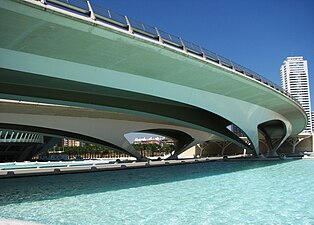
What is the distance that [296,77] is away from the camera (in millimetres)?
131875

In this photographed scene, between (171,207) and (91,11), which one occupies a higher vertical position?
(91,11)

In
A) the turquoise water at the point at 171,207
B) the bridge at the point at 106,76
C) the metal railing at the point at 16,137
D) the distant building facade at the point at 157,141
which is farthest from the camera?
the distant building facade at the point at 157,141

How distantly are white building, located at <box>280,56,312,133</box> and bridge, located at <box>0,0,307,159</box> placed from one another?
10855 cm

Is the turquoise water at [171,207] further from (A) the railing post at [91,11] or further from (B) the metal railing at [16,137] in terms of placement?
(B) the metal railing at [16,137]

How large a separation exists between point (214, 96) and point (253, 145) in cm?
1394

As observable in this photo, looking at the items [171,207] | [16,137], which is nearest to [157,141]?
[16,137]

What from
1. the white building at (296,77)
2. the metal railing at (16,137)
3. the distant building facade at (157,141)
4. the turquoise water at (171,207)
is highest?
the white building at (296,77)

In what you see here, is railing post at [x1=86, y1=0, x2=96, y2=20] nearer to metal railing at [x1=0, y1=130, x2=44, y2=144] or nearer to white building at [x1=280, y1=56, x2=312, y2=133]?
metal railing at [x1=0, y1=130, x2=44, y2=144]

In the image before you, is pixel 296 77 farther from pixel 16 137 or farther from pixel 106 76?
pixel 106 76

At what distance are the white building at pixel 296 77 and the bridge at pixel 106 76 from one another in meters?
109

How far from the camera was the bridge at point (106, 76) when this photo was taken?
10180 millimetres

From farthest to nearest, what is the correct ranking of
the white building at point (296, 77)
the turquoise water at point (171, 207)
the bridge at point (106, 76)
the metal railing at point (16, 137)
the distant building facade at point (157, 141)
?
the white building at point (296, 77)
the distant building facade at point (157, 141)
the metal railing at point (16, 137)
the bridge at point (106, 76)
the turquoise water at point (171, 207)

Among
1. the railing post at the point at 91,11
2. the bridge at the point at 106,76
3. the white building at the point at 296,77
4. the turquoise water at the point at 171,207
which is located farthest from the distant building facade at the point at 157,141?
the railing post at the point at 91,11

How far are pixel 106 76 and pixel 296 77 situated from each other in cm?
13709
